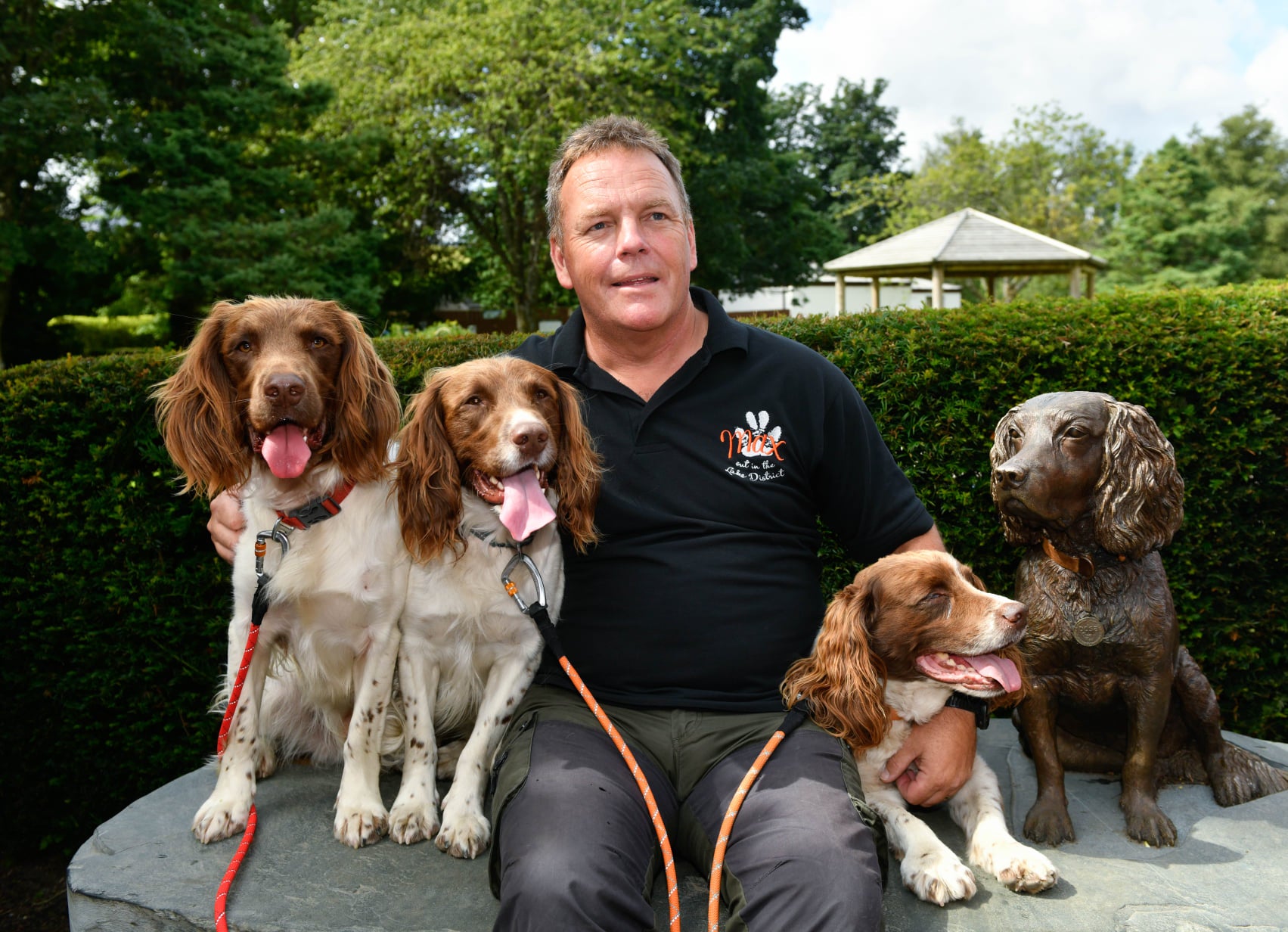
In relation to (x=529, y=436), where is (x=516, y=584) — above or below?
below

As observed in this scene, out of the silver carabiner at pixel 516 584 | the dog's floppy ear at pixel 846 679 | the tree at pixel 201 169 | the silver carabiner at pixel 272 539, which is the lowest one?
the dog's floppy ear at pixel 846 679

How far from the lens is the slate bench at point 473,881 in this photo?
2.37 m

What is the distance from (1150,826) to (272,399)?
2.79m

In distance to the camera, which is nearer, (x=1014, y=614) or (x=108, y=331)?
(x=1014, y=614)

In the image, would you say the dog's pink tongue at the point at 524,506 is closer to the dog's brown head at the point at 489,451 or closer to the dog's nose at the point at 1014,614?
the dog's brown head at the point at 489,451

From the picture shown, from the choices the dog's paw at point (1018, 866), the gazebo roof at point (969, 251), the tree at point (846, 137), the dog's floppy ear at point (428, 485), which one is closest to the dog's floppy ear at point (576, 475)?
the dog's floppy ear at point (428, 485)

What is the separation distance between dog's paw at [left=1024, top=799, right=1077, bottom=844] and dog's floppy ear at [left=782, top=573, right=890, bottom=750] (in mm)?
509

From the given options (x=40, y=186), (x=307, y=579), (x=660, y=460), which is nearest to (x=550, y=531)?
(x=660, y=460)

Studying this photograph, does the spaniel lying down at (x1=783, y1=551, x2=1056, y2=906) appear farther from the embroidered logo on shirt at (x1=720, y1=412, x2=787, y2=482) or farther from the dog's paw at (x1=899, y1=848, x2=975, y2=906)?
the embroidered logo on shirt at (x1=720, y1=412, x2=787, y2=482)

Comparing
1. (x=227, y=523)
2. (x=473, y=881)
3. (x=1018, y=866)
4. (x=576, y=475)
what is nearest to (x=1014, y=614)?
(x=1018, y=866)

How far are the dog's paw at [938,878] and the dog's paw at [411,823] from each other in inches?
54.5

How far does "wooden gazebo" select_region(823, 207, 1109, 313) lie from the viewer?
16.8 m

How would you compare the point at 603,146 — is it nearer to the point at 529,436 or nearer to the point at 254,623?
the point at 529,436

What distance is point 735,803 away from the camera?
7.59ft
